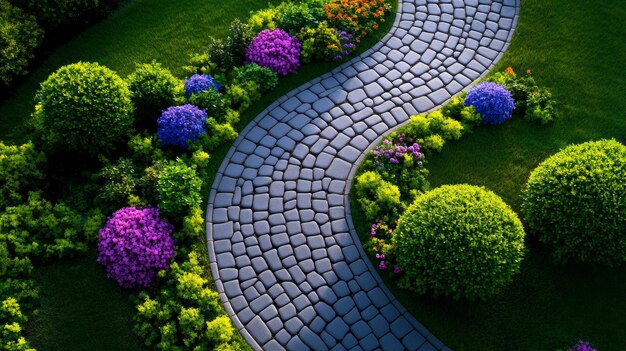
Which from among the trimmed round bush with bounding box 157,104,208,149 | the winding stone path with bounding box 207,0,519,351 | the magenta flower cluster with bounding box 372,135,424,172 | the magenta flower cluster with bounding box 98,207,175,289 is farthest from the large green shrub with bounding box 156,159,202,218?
the magenta flower cluster with bounding box 372,135,424,172

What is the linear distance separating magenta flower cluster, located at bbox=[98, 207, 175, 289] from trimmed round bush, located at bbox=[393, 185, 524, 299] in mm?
4211

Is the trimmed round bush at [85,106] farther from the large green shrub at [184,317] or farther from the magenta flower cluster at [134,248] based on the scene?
the large green shrub at [184,317]

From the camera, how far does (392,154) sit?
12.2 m

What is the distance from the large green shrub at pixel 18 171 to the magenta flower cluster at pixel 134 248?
6.79 ft

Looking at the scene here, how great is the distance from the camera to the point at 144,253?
10.6 metres

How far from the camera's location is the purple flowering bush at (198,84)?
13.0m

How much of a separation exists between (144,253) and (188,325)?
156 centimetres

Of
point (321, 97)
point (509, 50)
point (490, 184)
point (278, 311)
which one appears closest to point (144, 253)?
point (278, 311)

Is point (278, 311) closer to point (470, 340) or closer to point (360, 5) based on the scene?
point (470, 340)

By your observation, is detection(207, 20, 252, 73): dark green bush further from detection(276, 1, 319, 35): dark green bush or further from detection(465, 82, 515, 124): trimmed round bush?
detection(465, 82, 515, 124): trimmed round bush

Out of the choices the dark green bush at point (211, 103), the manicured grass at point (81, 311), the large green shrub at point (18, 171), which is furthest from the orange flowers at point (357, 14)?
the manicured grass at point (81, 311)

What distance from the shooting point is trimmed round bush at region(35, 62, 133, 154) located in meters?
11.4

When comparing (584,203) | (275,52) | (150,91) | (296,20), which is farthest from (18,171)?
(584,203)

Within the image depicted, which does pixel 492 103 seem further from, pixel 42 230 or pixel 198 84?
pixel 42 230
